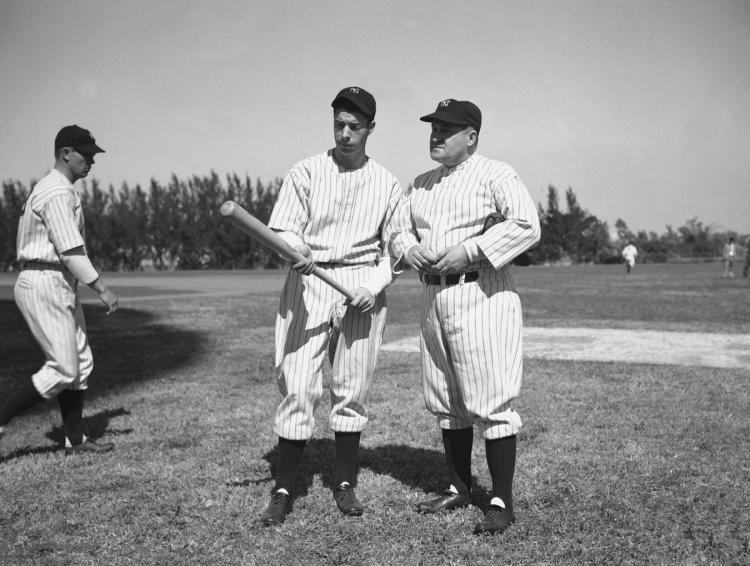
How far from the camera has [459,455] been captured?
3.60 meters

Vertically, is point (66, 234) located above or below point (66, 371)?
above

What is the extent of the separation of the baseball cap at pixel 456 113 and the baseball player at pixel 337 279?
0.36 m

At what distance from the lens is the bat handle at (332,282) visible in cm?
331

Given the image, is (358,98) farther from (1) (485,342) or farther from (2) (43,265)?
(2) (43,265)

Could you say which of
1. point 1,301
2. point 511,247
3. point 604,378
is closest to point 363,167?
point 511,247

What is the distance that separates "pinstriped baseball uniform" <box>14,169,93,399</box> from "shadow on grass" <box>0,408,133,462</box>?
528mm

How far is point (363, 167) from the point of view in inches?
144

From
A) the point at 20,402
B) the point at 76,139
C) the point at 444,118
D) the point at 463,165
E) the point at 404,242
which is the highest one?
the point at 76,139

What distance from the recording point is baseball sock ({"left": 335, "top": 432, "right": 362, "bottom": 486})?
3.73 metres

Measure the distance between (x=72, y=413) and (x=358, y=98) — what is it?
2982 millimetres

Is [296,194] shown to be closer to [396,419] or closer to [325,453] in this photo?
[325,453]

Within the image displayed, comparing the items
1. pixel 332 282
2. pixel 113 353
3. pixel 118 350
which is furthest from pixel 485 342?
pixel 118 350

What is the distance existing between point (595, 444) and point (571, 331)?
5.96m

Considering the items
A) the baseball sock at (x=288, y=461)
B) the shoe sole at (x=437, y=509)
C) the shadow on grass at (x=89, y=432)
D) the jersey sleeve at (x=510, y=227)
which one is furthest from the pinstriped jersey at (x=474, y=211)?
the shadow on grass at (x=89, y=432)
